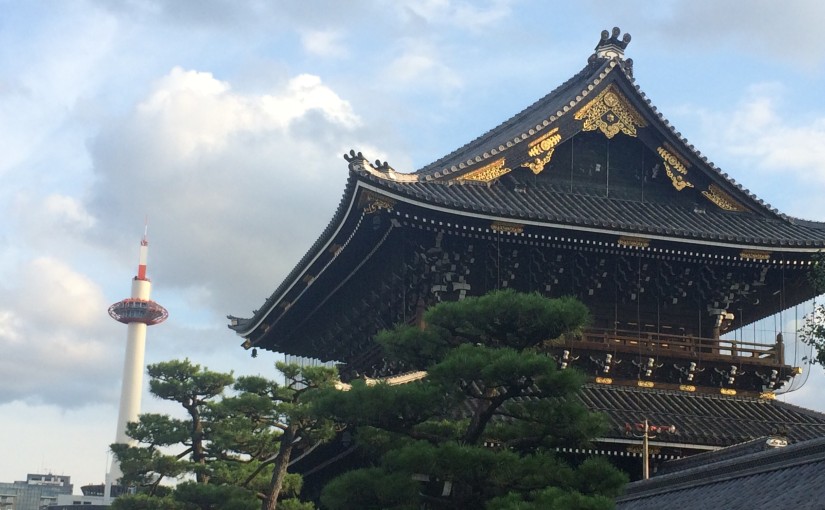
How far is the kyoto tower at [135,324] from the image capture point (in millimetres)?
146875

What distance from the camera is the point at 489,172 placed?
1254 inches

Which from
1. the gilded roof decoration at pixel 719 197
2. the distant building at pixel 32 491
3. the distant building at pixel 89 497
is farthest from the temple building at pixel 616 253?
the distant building at pixel 32 491

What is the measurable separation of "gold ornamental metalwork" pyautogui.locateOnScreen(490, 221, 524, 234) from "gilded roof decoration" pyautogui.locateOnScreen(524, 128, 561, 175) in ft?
12.1

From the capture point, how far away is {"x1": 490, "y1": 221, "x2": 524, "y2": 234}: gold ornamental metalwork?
94.9 feet

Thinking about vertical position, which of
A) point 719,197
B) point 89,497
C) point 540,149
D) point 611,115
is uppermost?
point 611,115

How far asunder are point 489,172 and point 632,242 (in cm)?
444

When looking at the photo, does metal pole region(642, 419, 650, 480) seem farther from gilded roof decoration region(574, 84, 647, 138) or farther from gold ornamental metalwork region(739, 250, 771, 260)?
gilded roof decoration region(574, 84, 647, 138)

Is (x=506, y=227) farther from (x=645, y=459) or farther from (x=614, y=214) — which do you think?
(x=645, y=459)

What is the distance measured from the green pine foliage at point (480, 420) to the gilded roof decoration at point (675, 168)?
456 inches

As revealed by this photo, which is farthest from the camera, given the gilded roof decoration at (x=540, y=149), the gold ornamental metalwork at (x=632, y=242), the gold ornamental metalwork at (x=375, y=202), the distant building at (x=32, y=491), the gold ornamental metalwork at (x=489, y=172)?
the distant building at (x=32, y=491)

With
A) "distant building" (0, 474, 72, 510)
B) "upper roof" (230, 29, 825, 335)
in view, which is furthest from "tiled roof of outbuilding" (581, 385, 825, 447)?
"distant building" (0, 474, 72, 510)

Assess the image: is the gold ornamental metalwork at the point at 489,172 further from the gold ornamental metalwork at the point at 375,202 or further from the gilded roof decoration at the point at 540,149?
the gold ornamental metalwork at the point at 375,202

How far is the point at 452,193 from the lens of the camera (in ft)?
99.4

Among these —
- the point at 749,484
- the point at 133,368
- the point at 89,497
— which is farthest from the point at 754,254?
the point at 133,368
